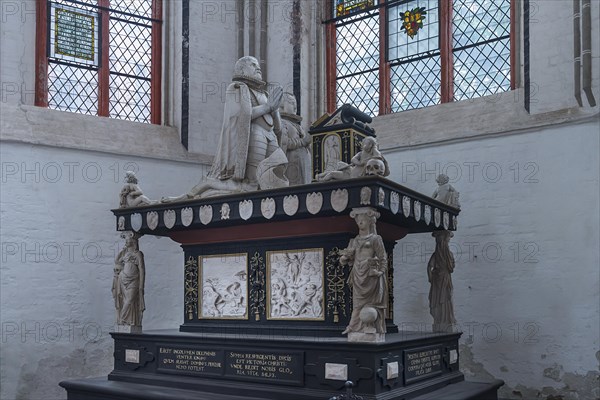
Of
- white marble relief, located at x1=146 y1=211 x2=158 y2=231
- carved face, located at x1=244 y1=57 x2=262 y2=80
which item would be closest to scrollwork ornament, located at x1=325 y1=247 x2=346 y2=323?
white marble relief, located at x1=146 y1=211 x2=158 y2=231

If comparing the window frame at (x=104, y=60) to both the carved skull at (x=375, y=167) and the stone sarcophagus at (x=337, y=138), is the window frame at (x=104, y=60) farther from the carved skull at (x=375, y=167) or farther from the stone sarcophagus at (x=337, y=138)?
the carved skull at (x=375, y=167)

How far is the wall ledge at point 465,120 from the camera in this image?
988cm

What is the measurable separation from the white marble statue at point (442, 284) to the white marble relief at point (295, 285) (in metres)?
1.87

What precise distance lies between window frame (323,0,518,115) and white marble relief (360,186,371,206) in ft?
14.5

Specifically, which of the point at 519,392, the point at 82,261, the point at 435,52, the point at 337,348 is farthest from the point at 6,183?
the point at 519,392

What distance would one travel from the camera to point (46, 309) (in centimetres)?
1058

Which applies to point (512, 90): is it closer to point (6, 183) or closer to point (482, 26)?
point (482, 26)

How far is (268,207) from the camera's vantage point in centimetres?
791

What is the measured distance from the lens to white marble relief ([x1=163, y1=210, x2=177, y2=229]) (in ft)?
28.6

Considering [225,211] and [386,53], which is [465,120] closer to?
[386,53]

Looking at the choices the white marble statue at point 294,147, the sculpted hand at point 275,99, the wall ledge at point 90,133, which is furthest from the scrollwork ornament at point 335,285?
the wall ledge at point 90,133

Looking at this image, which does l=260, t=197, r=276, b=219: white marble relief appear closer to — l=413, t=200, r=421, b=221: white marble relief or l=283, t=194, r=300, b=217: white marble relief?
Answer: l=283, t=194, r=300, b=217: white marble relief

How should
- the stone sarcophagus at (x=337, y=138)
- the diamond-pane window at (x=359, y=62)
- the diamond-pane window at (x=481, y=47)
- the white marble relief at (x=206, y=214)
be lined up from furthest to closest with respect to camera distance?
the diamond-pane window at (x=359, y=62) → the diamond-pane window at (x=481, y=47) → the stone sarcophagus at (x=337, y=138) → the white marble relief at (x=206, y=214)

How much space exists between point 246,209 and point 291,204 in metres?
0.62
